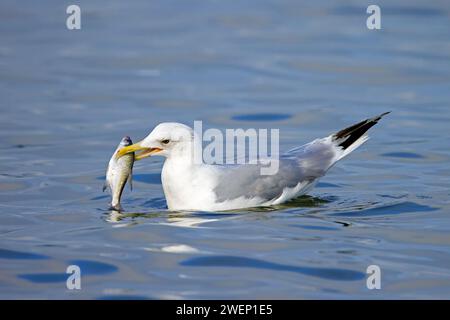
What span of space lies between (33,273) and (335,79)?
10150mm

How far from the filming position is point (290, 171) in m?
10.6

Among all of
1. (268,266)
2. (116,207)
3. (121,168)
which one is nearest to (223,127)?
(116,207)

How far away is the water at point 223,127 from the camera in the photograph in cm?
857

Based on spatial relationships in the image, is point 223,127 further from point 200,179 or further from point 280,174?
point 200,179

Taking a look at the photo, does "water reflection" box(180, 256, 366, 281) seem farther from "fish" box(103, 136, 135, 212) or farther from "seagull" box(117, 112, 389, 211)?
"fish" box(103, 136, 135, 212)

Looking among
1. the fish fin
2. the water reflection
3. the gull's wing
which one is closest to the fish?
the fish fin

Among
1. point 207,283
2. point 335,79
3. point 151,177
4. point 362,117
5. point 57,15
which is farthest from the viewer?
point 57,15

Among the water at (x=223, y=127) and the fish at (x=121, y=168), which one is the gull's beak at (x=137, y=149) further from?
the water at (x=223, y=127)

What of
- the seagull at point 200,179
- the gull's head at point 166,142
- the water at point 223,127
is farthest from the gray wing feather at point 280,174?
the gull's head at point 166,142

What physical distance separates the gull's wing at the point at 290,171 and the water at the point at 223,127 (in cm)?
21

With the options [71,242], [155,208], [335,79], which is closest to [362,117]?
[335,79]

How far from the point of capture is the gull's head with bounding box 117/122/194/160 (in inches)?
394
